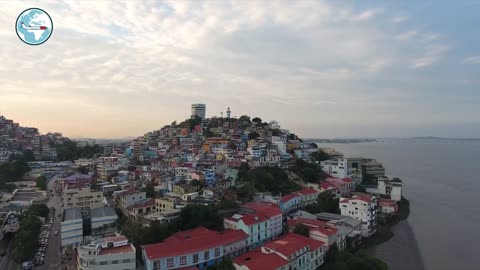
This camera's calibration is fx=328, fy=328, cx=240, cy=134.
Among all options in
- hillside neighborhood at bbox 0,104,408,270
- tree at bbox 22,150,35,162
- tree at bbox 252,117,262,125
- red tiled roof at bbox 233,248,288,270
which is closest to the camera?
red tiled roof at bbox 233,248,288,270

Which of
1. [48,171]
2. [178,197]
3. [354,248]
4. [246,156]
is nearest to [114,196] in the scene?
[178,197]

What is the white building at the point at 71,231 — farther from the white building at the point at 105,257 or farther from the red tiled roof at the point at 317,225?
the red tiled roof at the point at 317,225

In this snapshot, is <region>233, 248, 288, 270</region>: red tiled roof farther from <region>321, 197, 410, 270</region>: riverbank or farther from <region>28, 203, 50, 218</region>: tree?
<region>28, 203, 50, 218</region>: tree

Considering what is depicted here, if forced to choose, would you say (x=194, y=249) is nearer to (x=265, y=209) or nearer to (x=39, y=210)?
(x=265, y=209)

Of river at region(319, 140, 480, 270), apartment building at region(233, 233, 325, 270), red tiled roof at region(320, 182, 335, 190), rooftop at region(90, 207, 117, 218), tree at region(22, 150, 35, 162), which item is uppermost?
tree at region(22, 150, 35, 162)

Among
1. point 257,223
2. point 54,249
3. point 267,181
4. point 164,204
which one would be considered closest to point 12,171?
point 54,249

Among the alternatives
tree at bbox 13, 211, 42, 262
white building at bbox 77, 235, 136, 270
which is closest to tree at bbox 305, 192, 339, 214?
white building at bbox 77, 235, 136, 270

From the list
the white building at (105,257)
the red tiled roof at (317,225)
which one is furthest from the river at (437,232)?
the white building at (105,257)
